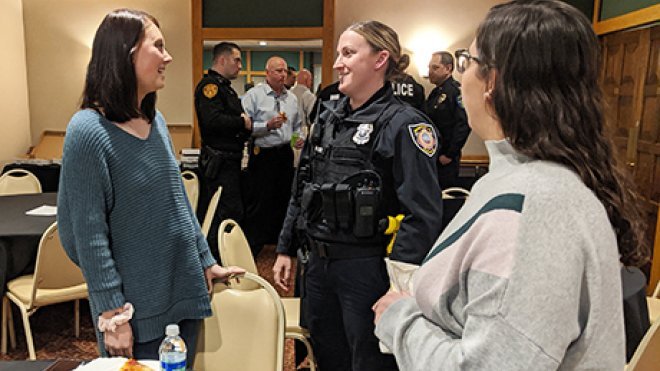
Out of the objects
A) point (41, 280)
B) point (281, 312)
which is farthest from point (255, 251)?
point (281, 312)

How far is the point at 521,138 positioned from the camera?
78cm

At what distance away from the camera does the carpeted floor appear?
9.21 feet

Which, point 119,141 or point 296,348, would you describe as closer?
point 119,141

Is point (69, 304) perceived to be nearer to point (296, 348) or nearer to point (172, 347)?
point (296, 348)

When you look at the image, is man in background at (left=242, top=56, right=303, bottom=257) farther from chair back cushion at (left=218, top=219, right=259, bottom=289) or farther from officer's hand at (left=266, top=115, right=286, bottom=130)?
chair back cushion at (left=218, top=219, right=259, bottom=289)

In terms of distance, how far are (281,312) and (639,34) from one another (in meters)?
3.75

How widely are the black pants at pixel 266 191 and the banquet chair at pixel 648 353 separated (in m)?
3.38

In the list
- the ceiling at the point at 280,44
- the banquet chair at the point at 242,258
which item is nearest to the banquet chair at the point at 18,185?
the ceiling at the point at 280,44

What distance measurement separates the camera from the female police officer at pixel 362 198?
5.89ft

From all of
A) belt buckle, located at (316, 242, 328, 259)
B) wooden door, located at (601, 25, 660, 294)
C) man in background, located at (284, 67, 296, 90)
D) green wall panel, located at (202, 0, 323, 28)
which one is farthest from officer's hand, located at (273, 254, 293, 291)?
green wall panel, located at (202, 0, 323, 28)

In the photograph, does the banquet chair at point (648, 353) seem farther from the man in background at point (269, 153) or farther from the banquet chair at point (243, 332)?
the man in background at point (269, 153)

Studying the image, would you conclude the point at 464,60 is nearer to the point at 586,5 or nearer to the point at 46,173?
the point at 46,173

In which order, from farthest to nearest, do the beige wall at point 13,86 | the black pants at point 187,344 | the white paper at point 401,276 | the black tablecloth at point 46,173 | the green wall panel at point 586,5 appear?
the beige wall at point 13,86
the green wall panel at point 586,5
the black tablecloth at point 46,173
the black pants at point 187,344
the white paper at point 401,276

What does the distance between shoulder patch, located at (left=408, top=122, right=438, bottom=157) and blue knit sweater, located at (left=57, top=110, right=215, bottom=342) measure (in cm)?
78
